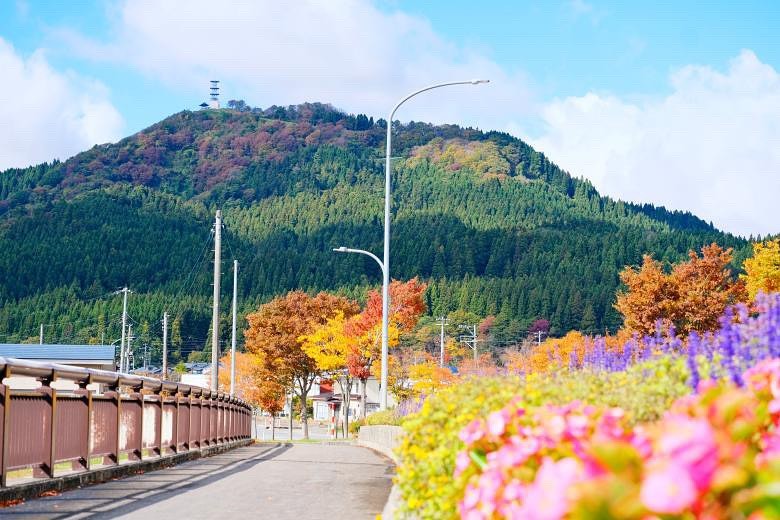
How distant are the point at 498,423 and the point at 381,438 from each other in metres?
22.5

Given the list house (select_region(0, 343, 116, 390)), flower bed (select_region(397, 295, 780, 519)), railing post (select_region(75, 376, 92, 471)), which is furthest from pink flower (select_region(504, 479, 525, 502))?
house (select_region(0, 343, 116, 390))

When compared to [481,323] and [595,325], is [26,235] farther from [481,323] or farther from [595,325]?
[595,325]

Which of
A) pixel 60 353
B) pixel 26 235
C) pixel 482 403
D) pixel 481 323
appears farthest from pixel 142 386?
pixel 26 235

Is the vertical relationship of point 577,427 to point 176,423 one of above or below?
above

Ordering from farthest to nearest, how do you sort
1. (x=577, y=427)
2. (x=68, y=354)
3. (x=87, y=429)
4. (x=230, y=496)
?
(x=68, y=354) → (x=87, y=429) → (x=230, y=496) → (x=577, y=427)

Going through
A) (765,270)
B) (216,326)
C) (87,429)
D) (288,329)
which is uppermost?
(765,270)

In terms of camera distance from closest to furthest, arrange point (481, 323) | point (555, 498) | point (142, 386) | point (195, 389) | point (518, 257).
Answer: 1. point (555, 498)
2. point (142, 386)
3. point (195, 389)
4. point (481, 323)
5. point (518, 257)

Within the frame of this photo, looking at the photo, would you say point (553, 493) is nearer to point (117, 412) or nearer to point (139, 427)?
point (117, 412)

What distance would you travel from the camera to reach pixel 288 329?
228 feet

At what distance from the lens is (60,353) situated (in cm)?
6650

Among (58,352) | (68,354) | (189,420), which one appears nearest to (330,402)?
(58,352)

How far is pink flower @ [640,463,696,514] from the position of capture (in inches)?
79.4

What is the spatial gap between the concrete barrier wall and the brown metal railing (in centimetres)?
450

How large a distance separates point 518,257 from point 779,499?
185806 mm
